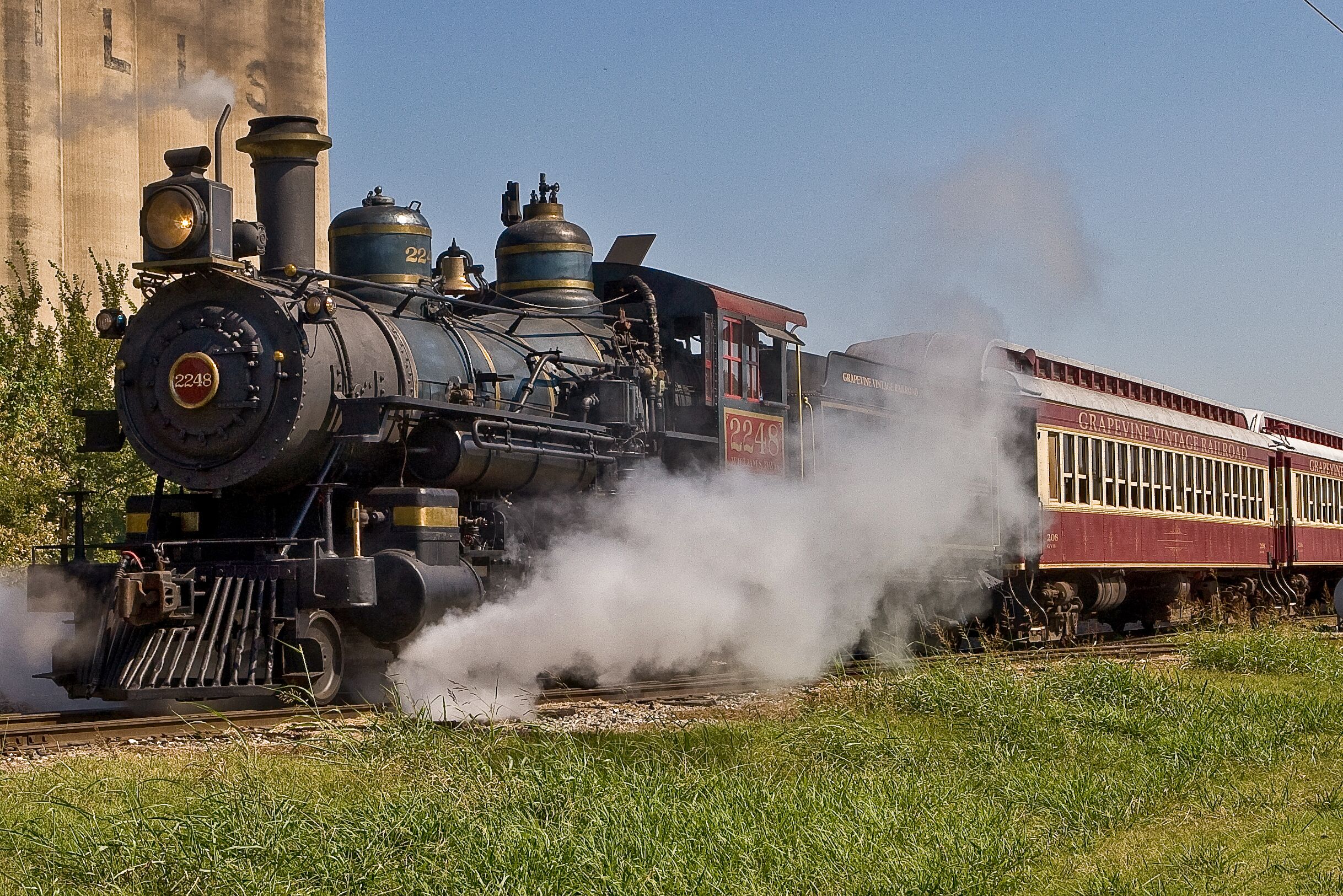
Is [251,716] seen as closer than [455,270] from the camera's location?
Yes

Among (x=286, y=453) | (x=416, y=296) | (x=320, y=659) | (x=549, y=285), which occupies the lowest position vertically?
(x=320, y=659)

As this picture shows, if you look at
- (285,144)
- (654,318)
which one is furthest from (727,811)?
(654,318)

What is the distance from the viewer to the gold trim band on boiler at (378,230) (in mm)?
12203

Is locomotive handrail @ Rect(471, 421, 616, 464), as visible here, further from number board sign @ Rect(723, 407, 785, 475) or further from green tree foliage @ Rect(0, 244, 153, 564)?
green tree foliage @ Rect(0, 244, 153, 564)

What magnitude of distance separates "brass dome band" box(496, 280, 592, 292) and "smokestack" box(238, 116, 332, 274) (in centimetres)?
236

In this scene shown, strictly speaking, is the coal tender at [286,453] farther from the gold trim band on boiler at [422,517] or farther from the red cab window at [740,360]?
the red cab window at [740,360]

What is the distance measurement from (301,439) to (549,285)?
3.74 meters

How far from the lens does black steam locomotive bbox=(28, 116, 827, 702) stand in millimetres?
9602

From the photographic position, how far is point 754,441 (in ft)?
42.8

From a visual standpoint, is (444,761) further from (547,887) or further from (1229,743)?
(1229,743)

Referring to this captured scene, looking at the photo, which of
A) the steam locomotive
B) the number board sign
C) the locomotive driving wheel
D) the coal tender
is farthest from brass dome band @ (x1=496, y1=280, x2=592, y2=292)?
the locomotive driving wheel

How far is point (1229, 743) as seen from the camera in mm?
8078

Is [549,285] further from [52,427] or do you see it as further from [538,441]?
[52,427]

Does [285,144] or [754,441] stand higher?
[285,144]
